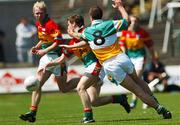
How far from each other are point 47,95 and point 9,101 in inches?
114

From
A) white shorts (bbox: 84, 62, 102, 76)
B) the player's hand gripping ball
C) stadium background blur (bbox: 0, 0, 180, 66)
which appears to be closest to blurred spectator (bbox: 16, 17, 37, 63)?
stadium background blur (bbox: 0, 0, 180, 66)

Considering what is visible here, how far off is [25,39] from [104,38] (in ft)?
62.2

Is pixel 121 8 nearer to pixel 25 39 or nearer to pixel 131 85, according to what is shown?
pixel 131 85

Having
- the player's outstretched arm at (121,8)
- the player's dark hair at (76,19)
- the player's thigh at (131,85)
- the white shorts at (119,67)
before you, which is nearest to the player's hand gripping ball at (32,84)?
the player's dark hair at (76,19)

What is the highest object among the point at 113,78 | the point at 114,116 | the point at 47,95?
the point at 113,78

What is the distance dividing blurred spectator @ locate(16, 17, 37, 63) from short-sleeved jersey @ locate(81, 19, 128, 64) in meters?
18.0

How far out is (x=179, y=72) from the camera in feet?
109

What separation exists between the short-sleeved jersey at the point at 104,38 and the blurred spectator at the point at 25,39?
1796 centimetres

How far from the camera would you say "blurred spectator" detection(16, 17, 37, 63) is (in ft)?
116

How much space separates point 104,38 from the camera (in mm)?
16938

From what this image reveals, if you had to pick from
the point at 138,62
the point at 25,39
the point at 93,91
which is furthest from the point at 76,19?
the point at 25,39

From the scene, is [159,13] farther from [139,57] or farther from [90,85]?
[90,85]

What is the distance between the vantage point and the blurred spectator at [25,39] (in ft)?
116

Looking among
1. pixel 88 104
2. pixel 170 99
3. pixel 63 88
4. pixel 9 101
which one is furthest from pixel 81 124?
pixel 9 101
